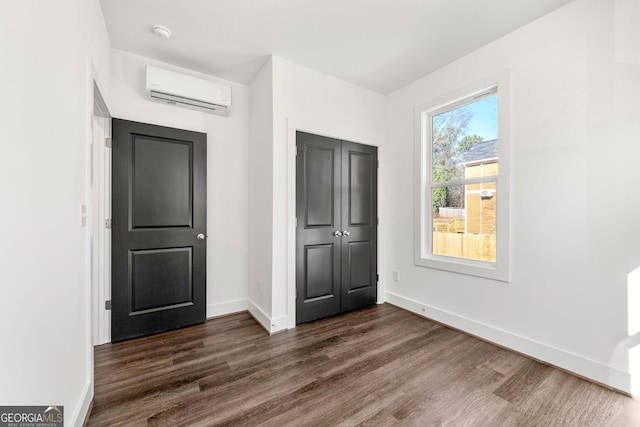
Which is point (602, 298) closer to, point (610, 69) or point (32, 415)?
point (610, 69)

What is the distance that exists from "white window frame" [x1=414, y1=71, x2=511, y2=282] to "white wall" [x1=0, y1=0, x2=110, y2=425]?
299cm

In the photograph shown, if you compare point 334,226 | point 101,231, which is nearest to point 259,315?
point 334,226

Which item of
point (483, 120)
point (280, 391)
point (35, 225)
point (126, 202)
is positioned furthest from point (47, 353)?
point (483, 120)

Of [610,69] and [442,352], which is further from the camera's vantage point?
[442,352]

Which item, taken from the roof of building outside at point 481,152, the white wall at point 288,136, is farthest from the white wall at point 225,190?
the roof of building outside at point 481,152

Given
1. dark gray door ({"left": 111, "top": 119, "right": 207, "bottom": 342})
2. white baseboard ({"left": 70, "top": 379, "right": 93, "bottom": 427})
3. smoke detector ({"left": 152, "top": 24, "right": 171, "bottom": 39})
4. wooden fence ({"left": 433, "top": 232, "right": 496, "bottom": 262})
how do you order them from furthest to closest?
wooden fence ({"left": 433, "top": 232, "right": 496, "bottom": 262})
dark gray door ({"left": 111, "top": 119, "right": 207, "bottom": 342})
smoke detector ({"left": 152, "top": 24, "right": 171, "bottom": 39})
white baseboard ({"left": 70, "top": 379, "right": 93, "bottom": 427})

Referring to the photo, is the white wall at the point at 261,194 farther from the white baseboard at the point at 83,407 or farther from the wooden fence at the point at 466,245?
the wooden fence at the point at 466,245

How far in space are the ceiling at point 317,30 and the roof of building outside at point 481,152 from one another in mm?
928

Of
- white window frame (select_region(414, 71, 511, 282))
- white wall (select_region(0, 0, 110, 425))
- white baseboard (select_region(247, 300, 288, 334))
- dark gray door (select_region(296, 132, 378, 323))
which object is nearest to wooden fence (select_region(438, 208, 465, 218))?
white window frame (select_region(414, 71, 511, 282))

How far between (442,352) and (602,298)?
46.8 inches

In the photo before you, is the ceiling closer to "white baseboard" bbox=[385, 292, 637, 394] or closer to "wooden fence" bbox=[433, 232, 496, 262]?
"wooden fence" bbox=[433, 232, 496, 262]

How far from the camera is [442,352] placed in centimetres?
228

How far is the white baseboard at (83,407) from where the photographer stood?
136 centimetres

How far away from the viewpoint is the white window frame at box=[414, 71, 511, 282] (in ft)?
7.78
